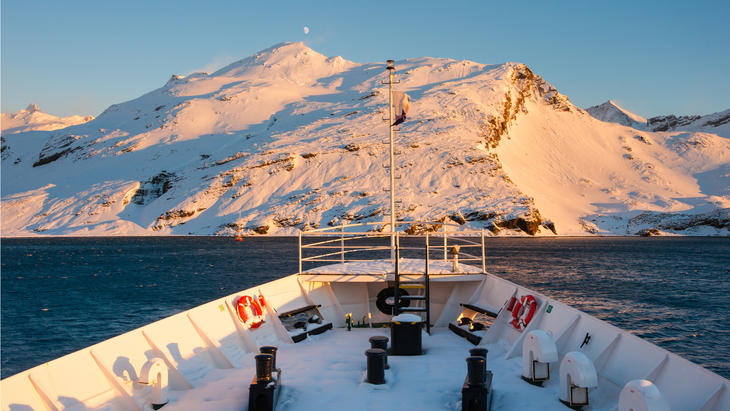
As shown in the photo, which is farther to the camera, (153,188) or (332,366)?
(153,188)

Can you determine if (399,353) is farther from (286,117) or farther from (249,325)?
(286,117)

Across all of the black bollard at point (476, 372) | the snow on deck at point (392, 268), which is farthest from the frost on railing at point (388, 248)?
the black bollard at point (476, 372)

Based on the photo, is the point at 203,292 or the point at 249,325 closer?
the point at 249,325

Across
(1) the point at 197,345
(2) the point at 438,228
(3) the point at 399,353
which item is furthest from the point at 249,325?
(2) the point at 438,228

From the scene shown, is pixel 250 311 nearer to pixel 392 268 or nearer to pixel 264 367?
pixel 264 367

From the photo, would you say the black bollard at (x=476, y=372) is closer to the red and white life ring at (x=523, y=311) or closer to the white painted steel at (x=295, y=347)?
the white painted steel at (x=295, y=347)

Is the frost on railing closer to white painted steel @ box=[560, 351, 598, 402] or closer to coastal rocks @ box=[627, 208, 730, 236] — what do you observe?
white painted steel @ box=[560, 351, 598, 402]

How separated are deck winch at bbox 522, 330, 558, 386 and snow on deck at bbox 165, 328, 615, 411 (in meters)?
0.21

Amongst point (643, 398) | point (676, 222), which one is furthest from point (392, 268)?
point (676, 222)

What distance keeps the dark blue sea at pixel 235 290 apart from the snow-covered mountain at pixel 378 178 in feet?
162

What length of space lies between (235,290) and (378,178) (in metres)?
96.8

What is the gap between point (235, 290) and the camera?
149 ft

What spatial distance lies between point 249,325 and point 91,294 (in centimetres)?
3704

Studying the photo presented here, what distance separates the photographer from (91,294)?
44.3 metres
